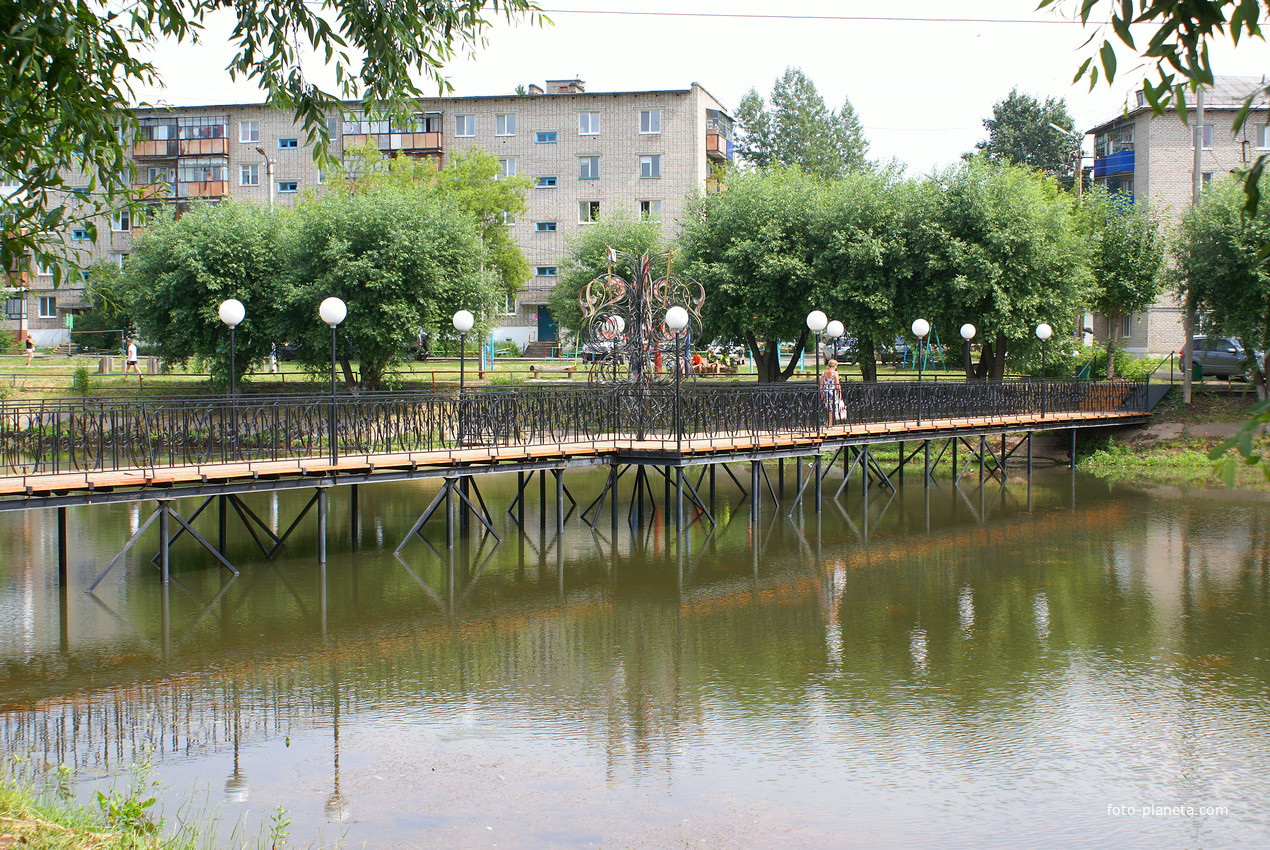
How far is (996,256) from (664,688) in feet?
71.0

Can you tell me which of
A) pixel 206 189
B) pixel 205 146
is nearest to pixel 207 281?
pixel 206 189

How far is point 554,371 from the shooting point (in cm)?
3853

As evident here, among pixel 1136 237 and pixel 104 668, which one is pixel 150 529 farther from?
pixel 1136 237

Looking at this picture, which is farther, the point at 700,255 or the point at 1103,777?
the point at 700,255

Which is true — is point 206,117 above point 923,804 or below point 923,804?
above

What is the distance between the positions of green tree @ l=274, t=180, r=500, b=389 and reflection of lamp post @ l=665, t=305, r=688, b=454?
12330 millimetres

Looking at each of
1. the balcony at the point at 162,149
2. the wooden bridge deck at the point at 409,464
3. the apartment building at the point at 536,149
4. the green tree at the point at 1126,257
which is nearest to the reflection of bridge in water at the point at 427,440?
the wooden bridge deck at the point at 409,464

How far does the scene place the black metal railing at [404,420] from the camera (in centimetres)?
1506

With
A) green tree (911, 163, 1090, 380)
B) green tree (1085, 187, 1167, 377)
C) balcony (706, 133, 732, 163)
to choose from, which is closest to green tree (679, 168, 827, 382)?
green tree (911, 163, 1090, 380)

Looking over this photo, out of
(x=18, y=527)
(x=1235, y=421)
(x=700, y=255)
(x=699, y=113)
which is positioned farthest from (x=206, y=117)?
(x=1235, y=421)

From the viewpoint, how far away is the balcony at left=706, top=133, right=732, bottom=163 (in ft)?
161

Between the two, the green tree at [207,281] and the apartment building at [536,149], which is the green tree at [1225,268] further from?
the green tree at [207,281]

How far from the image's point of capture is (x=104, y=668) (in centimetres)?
1145

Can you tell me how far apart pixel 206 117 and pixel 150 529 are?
36400 mm
